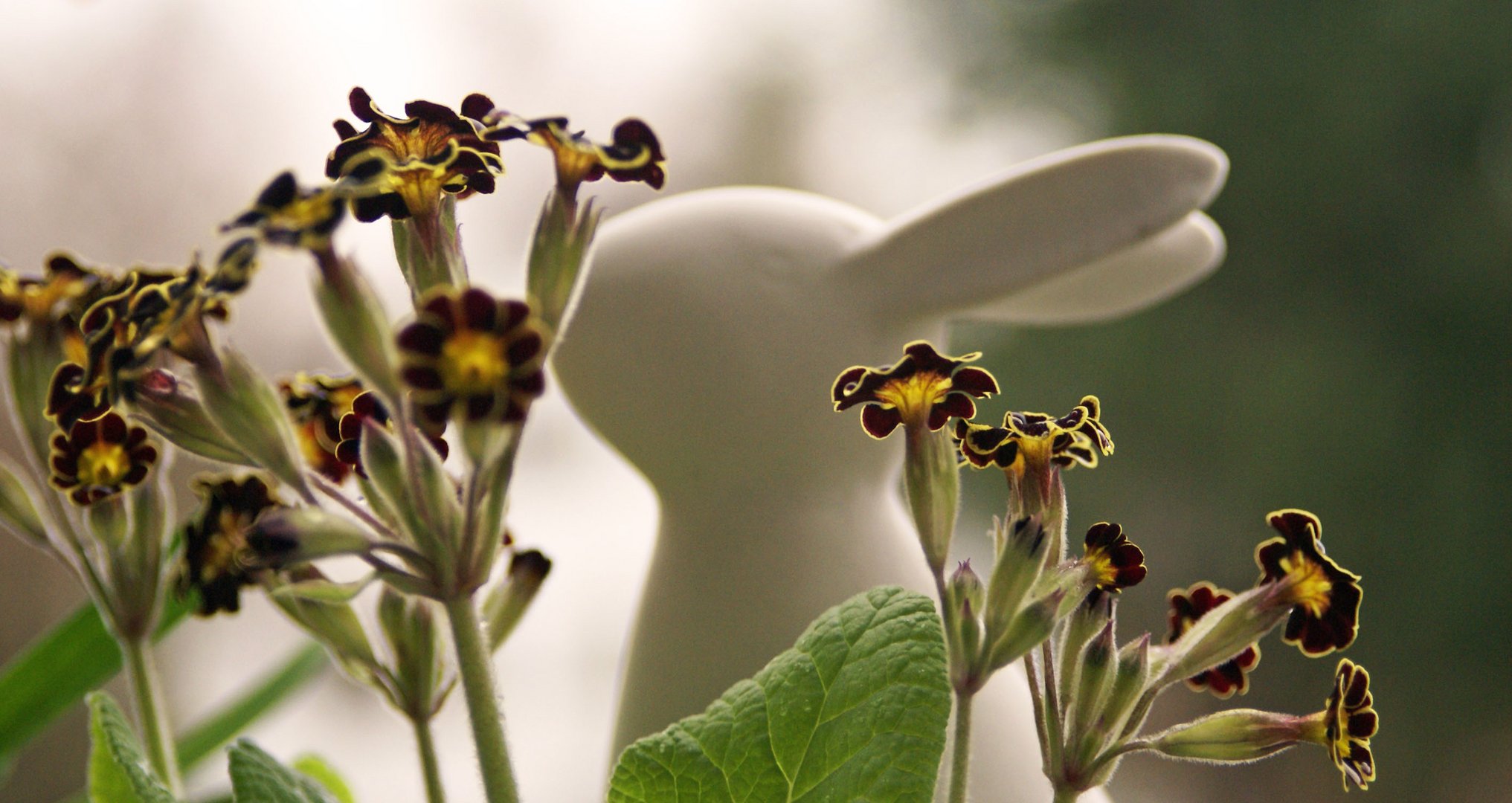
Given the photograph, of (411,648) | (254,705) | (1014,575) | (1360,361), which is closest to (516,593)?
(411,648)

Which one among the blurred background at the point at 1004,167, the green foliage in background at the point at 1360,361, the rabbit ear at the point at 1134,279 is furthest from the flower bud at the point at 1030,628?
the green foliage in background at the point at 1360,361

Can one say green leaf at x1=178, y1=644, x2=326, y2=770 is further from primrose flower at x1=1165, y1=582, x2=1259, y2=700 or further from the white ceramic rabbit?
primrose flower at x1=1165, y1=582, x2=1259, y2=700

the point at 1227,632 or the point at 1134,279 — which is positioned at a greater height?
the point at 1134,279

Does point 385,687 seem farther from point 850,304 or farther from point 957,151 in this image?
point 957,151

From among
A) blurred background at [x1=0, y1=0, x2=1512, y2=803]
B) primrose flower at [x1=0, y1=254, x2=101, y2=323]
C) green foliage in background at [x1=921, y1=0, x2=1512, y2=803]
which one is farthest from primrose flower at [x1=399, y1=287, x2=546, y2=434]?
green foliage in background at [x1=921, y1=0, x2=1512, y2=803]

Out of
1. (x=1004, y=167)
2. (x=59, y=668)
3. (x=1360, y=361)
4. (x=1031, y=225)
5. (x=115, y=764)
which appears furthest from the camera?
(x=1360, y=361)

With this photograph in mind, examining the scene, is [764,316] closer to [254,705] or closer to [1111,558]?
[1111,558]

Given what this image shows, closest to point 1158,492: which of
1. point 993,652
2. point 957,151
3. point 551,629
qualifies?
point 957,151
